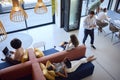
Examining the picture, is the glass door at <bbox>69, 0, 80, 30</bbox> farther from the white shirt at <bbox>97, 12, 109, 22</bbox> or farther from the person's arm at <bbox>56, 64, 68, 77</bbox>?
the person's arm at <bbox>56, 64, 68, 77</bbox>

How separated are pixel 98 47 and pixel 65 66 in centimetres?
226

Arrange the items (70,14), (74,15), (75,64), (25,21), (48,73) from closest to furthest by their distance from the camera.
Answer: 1. (48,73)
2. (75,64)
3. (70,14)
4. (74,15)
5. (25,21)

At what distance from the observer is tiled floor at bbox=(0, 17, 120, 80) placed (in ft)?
13.1

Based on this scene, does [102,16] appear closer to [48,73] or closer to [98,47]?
[98,47]

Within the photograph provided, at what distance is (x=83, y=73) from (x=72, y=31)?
8.97 ft

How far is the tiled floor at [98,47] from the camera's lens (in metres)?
3.99

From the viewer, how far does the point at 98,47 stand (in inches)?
199

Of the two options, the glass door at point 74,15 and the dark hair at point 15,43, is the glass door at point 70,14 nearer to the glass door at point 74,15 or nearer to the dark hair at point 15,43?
the glass door at point 74,15

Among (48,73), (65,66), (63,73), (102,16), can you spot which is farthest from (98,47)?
(48,73)

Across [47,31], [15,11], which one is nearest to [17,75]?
[15,11]

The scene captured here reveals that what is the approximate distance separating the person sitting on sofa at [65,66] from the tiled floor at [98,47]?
645 mm

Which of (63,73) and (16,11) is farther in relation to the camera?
(63,73)

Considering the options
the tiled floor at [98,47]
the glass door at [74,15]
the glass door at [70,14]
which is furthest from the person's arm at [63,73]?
the glass door at [74,15]

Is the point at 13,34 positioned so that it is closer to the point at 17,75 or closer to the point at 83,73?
the point at 17,75
